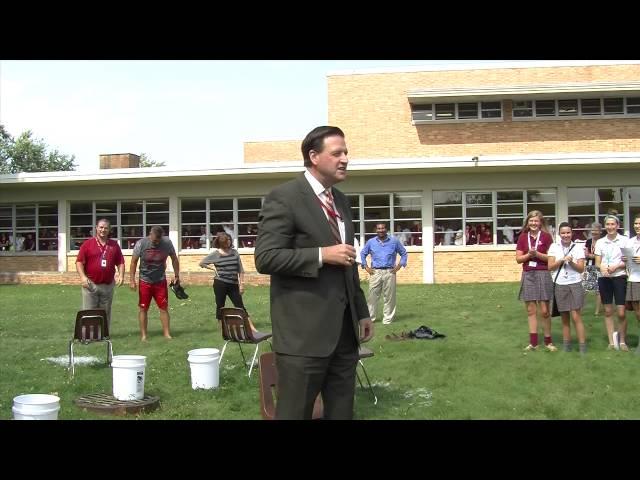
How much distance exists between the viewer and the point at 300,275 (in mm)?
3115

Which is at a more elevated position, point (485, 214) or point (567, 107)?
point (567, 107)

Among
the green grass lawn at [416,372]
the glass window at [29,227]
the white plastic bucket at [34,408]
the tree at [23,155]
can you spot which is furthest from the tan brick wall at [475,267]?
the tree at [23,155]

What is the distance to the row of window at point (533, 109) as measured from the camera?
24344 millimetres

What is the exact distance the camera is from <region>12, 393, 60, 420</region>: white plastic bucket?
511 centimetres

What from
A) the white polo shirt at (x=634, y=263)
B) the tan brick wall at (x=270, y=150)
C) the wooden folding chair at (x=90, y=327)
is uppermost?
the tan brick wall at (x=270, y=150)

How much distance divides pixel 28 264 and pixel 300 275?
82.1 feet

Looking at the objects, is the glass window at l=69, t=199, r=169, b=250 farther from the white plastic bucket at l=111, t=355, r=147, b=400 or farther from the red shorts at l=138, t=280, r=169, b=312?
the white plastic bucket at l=111, t=355, r=147, b=400

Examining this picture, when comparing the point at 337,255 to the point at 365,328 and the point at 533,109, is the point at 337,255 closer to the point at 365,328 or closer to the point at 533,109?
the point at 365,328

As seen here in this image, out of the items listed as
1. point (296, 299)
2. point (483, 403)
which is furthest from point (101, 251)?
point (296, 299)

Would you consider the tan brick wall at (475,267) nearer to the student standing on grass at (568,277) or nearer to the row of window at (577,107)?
the row of window at (577,107)

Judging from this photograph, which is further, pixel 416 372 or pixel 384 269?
pixel 384 269

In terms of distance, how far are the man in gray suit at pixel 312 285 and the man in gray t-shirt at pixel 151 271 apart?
7.96 meters

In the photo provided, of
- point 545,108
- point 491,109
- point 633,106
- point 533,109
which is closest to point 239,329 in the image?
point 491,109

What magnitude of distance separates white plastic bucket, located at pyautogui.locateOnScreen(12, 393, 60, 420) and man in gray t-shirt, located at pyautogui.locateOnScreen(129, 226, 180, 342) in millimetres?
5589
